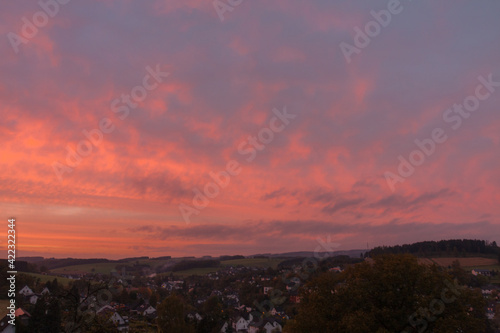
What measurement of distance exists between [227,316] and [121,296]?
36.3m

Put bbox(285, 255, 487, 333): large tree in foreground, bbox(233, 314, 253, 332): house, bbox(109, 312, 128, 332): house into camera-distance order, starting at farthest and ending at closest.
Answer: bbox(233, 314, 253, 332): house
bbox(285, 255, 487, 333): large tree in foreground
bbox(109, 312, 128, 332): house

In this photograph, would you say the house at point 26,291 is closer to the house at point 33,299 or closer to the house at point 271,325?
the house at point 33,299

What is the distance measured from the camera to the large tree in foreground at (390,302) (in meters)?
22.7

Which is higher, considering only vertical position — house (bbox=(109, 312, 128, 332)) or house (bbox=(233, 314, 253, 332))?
house (bbox=(109, 312, 128, 332))

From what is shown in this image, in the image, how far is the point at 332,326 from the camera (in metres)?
24.9

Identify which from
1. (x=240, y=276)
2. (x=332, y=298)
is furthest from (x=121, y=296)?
(x=332, y=298)

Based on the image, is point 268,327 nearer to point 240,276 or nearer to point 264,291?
point 264,291

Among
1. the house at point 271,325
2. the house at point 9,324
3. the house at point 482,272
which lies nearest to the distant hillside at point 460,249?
the house at point 482,272

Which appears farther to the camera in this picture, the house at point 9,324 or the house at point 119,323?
the house at point 9,324

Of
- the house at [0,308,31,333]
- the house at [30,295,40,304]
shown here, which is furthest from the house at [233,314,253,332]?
the house at [0,308,31,333]

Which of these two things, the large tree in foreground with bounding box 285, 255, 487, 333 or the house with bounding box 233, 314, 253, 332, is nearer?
the large tree in foreground with bounding box 285, 255, 487, 333

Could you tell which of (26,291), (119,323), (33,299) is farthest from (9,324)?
(26,291)

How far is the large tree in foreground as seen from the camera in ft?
74.6

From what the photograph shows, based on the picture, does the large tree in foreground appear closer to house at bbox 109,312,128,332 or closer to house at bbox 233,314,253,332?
house at bbox 109,312,128,332
